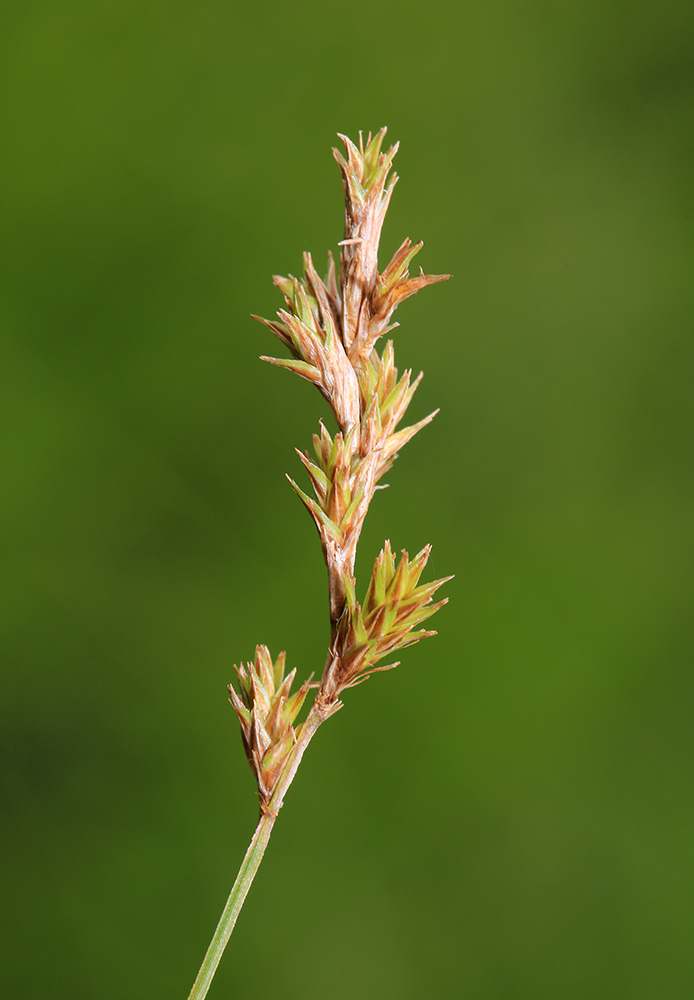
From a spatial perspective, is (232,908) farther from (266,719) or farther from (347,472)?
(347,472)

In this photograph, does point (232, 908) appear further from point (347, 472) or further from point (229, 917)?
point (347, 472)

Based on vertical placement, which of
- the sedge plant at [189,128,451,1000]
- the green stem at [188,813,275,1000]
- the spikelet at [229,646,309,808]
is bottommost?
the green stem at [188,813,275,1000]

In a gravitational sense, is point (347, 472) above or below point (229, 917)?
above

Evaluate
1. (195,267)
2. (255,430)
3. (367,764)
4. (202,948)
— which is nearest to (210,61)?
(195,267)

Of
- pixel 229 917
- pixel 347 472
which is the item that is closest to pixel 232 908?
pixel 229 917

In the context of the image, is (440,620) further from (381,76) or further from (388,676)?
(381,76)

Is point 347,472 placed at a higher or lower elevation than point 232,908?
higher

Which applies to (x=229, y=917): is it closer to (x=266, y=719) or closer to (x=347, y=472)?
(x=266, y=719)

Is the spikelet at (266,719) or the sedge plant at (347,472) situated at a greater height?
the sedge plant at (347,472)
